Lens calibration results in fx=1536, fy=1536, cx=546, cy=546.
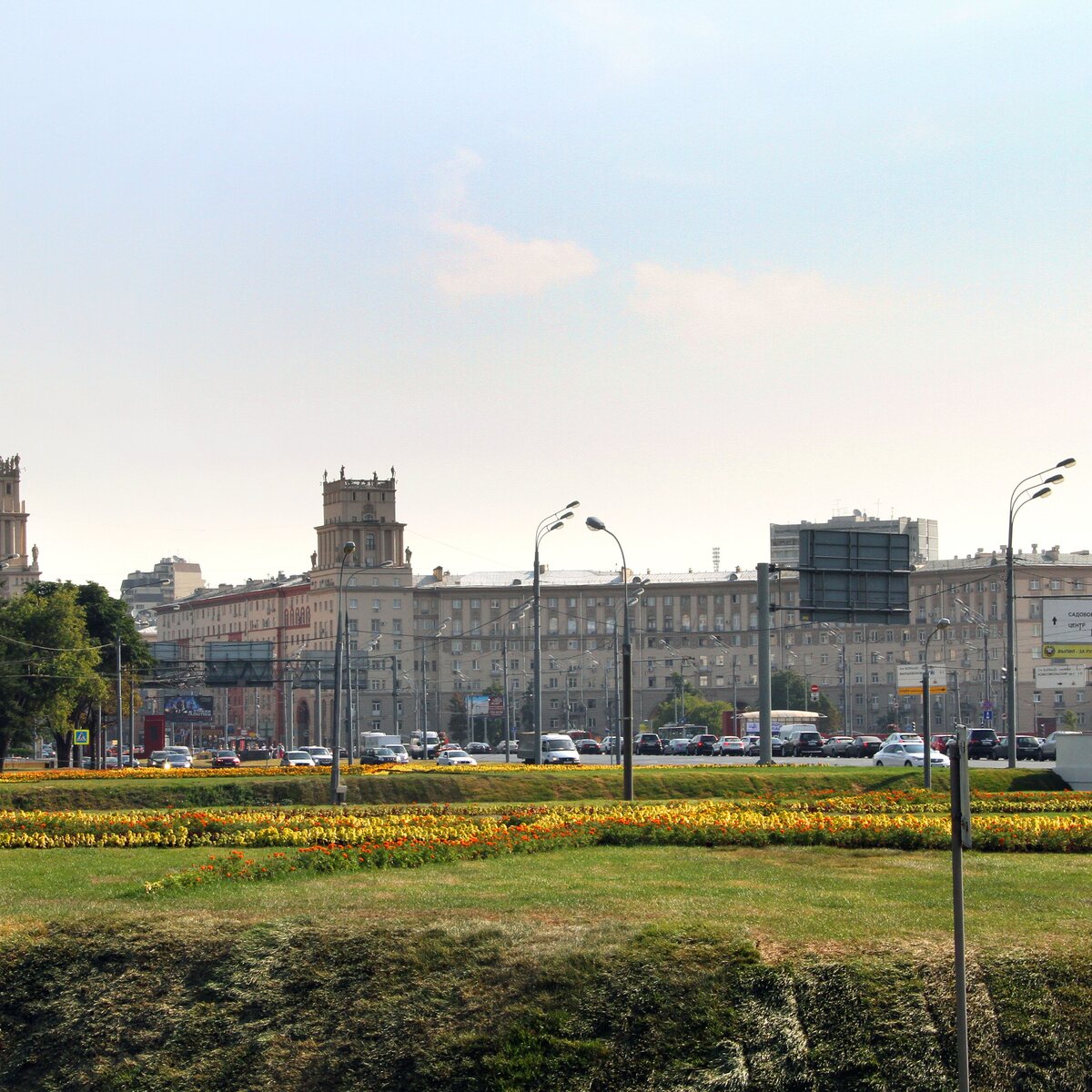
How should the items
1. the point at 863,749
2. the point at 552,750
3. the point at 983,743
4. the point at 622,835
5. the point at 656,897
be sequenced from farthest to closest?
the point at 863,749
the point at 552,750
the point at 983,743
the point at 622,835
the point at 656,897

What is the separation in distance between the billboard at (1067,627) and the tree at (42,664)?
4085 cm

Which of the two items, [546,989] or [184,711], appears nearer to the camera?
[546,989]

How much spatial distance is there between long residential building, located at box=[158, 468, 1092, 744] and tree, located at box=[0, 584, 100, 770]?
263 ft

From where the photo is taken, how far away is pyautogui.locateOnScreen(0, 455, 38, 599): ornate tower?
14025 centimetres

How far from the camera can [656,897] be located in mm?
14945

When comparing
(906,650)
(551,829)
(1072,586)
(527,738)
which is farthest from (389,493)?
(551,829)

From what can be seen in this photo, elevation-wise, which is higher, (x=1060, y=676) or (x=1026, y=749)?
(x=1060, y=676)

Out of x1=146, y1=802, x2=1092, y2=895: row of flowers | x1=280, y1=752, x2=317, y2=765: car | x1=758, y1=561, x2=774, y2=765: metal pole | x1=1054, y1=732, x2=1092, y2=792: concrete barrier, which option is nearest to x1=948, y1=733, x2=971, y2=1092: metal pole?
x1=146, y1=802, x2=1092, y2=895: row of flowers

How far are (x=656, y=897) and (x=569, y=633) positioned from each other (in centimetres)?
15531

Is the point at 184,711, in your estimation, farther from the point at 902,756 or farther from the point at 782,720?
the point at 902,756

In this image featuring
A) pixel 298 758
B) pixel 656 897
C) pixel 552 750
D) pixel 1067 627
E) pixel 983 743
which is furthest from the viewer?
pixel 298 758

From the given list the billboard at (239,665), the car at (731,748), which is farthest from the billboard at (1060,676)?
the billboard at (239,665)

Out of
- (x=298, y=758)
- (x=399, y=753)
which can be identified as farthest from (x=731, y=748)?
→ (x=298, y=758)

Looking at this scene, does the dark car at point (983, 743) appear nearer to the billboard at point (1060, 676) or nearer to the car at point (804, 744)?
the billboard at point (1060, 676)
